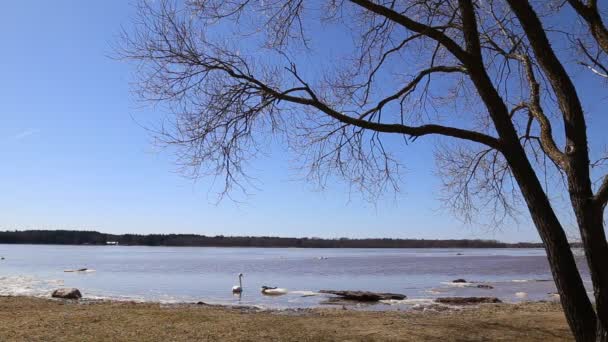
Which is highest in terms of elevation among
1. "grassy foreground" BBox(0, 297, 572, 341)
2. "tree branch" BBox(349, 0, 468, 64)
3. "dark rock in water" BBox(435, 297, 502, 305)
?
"tree branch" BBox(349, 0, 468, 64)

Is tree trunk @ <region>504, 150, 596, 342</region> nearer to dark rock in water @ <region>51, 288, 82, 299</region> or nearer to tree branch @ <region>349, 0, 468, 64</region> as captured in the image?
tree branch @ <region>349, 0, 468, 64</region>

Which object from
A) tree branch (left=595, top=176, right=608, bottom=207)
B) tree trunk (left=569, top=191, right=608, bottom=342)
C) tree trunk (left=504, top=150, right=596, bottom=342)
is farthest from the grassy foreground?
tree branch (left=595, top=176, right=608, bottom=207)

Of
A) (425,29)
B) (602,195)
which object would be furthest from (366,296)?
(602,195)

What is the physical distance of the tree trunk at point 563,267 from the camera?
553cm

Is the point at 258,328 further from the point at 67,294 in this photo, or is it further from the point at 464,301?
the point at 67,294

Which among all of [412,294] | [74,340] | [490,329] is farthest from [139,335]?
[412,294]

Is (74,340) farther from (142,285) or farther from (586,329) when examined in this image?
(142,285)

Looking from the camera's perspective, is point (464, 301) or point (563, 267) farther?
point (464, 301)

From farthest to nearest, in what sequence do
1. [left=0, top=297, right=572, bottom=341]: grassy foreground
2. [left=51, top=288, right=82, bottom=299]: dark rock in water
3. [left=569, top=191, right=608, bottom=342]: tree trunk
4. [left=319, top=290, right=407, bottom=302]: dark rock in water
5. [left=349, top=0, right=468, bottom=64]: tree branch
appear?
[left=319, top=290, right=407, bottom=302]: dark rock in water, [left=51, top=288, right=82, bottom=299]: dark rock in water, [left=0, top=297, right=572, bottom=341]: grassy foreground, [left=349, top=0, right=468, bottom=64]: tree branch, [left=569, top=191, right=608, bottom=342]: tree trunk

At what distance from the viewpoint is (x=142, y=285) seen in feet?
94.3

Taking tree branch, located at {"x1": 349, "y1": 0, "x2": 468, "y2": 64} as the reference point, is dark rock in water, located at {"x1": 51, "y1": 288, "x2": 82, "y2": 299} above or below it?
below

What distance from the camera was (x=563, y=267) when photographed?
18.3ft

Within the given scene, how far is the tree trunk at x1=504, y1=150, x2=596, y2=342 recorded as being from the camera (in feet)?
18.1

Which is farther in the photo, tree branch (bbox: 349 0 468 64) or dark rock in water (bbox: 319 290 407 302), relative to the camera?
dark rock in water (bbox: 319 290 407 302)
